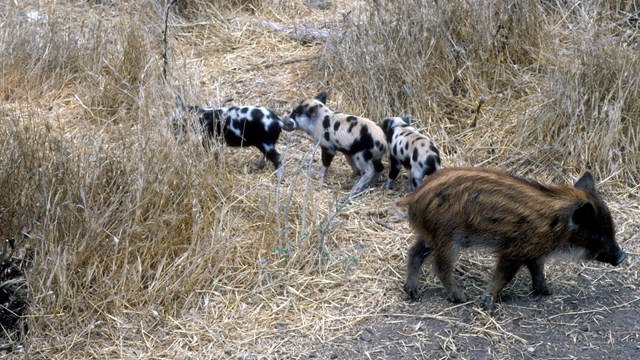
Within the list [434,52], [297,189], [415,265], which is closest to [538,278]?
Answer: [415,265]

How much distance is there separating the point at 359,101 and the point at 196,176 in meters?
2.54

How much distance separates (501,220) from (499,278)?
14.7 inches

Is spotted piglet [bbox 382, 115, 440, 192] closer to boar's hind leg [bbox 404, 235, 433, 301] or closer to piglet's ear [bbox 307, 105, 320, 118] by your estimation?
piglet's ear [bbox 307, 105, 320, 118]

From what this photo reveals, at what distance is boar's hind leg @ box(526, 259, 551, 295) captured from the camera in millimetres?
5793

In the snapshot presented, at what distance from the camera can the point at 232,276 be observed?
5.92 m

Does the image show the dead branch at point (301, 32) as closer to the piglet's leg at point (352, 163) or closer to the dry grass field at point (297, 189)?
the dry grass field at point (297, 189)

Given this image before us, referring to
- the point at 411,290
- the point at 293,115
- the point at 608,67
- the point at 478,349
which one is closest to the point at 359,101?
the point at 293,115

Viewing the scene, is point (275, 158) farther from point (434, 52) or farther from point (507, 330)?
point (507, 330)

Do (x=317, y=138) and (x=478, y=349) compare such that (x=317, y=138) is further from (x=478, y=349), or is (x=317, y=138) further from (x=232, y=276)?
(x=478, y=349)

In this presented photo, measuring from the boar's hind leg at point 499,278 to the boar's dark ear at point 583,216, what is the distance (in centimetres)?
42

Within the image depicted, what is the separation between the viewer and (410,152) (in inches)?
279

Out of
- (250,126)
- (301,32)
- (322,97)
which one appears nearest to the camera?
(250,126)

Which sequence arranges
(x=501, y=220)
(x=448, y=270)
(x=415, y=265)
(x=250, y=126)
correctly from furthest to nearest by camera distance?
1. (x=250, y=126)
2. (x=415, y=265)
3. (x=448, y=270)
4. (x=501, y=220)

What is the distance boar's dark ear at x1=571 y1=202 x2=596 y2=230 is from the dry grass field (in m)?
0.57
